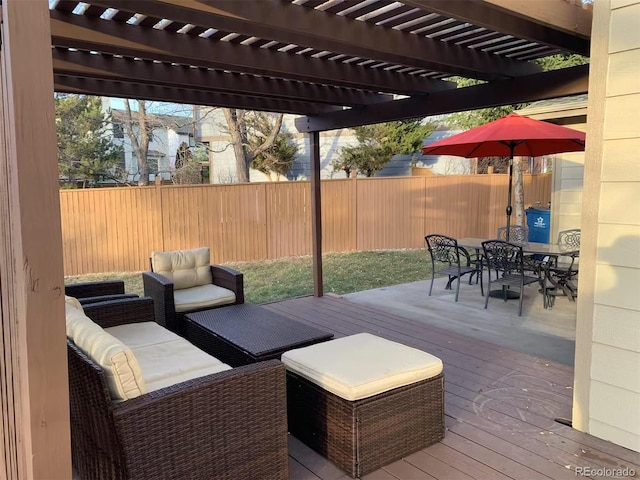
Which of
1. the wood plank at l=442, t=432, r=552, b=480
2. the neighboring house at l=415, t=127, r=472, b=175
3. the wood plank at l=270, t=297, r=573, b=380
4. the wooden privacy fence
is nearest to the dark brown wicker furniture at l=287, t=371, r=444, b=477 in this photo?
the wood plank at l=442, t=432, r=552, b=480

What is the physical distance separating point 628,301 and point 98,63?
389cm

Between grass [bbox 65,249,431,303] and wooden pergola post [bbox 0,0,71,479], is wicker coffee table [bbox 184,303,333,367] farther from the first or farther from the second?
grass [bbox 65,249,431,303]

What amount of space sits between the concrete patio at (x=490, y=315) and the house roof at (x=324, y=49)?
7.19ft

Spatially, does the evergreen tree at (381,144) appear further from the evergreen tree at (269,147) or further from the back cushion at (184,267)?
the back cushion at (184,267)

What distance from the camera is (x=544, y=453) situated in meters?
2.60

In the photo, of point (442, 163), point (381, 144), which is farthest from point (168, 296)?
point (442, 163)

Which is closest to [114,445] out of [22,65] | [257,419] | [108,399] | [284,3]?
[108,399]

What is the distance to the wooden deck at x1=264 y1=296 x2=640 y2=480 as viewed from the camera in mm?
2455

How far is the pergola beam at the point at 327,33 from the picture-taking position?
249cm

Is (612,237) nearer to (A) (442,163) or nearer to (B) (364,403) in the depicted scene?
(B) (364,403)

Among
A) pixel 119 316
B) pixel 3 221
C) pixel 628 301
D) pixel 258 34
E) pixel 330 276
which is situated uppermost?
pixel 258 34

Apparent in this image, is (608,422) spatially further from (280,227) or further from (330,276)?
(280,227)

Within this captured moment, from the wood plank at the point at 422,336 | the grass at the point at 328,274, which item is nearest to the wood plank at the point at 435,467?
the wood plank at the point at 422,336

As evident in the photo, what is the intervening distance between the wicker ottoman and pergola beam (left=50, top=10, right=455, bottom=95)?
84.8 inches
